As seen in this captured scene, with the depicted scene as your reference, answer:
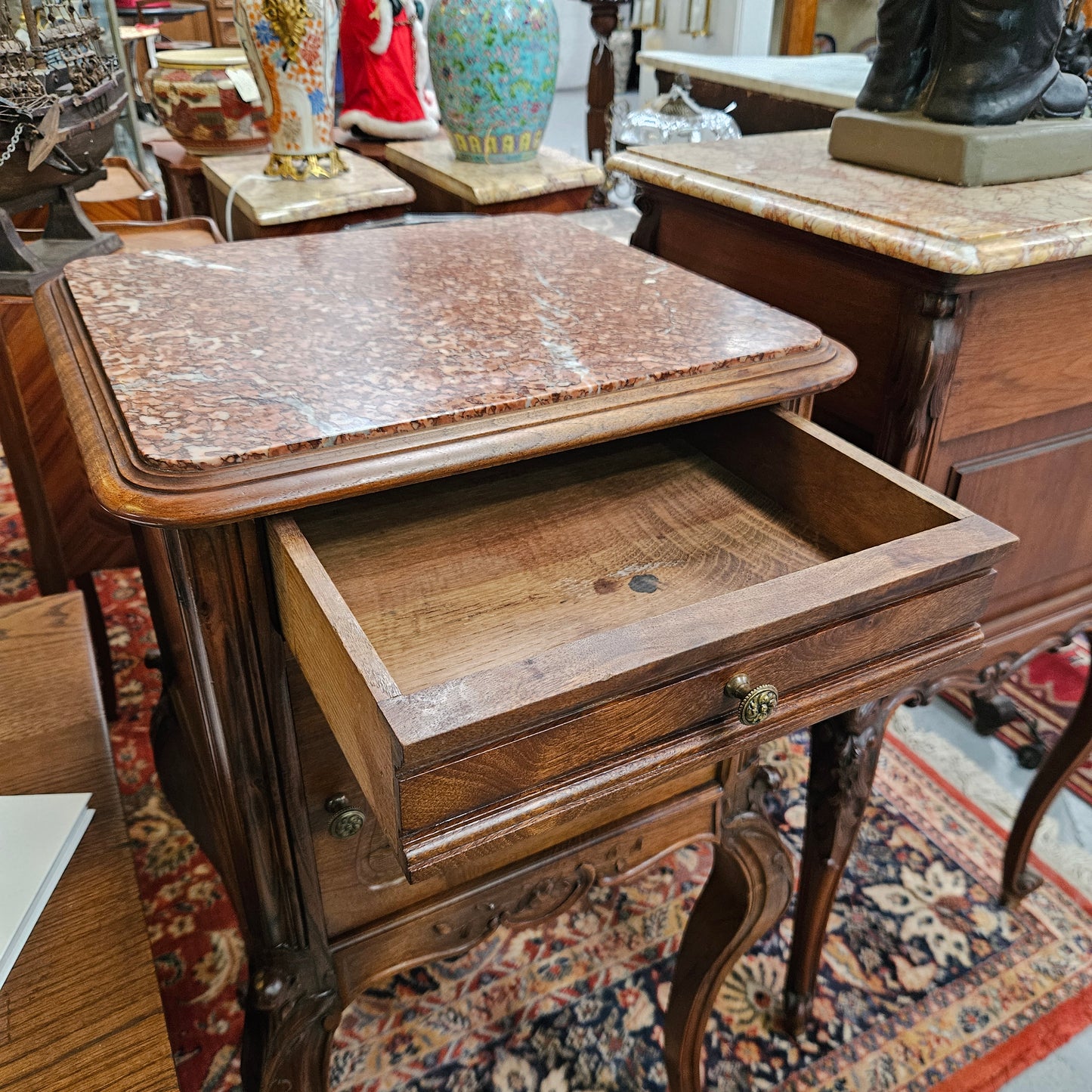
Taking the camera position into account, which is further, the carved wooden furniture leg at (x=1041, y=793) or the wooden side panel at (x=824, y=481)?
the carved wooden furniture leg at (x=1041, y=793)

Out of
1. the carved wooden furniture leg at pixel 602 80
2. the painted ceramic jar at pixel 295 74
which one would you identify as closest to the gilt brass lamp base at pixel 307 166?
the painted ceramic jar at pixel 295 74

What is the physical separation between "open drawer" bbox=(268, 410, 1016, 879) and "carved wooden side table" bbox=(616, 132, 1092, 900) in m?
0.15

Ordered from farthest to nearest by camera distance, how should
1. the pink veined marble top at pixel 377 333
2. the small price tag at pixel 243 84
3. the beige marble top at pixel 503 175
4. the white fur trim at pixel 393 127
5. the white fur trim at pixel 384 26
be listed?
the white fur trim at pixel 393 127 < the white fur trim at pixel 384 26 < the small price tag at pixel 243 84 < the beige marble top at pixel 503 175 < the pink veined marble top at pixel 377 333

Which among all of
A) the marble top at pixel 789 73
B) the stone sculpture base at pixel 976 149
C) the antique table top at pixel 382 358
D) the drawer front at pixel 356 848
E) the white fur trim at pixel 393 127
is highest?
the stone sculpture base at pixel 976 149

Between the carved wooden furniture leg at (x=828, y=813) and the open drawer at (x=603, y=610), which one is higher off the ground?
the open drawer at (x=603, y=610)

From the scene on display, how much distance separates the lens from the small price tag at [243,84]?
1767 millimetres

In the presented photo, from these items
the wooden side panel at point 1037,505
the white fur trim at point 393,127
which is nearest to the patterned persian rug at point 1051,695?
the wooden side panel at point 1037,505

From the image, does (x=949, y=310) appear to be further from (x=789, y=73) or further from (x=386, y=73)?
(x=789, y=73)

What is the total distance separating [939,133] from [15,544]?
5.70 ft

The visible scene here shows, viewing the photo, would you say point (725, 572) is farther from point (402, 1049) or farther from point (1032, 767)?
point (1032, 767)

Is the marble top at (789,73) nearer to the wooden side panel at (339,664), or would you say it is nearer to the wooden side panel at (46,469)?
the wooden side panel at (46,469)

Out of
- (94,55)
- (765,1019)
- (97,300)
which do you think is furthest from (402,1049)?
(94,55)

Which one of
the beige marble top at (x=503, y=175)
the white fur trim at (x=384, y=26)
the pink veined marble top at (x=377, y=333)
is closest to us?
the pink veined marble top at (x=377, y=333)

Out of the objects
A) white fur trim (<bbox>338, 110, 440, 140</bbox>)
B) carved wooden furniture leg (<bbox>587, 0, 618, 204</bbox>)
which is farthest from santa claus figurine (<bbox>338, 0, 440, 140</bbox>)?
carved wooden furniture leg (<bbox>587, 0, 618, 204</bbox>)
